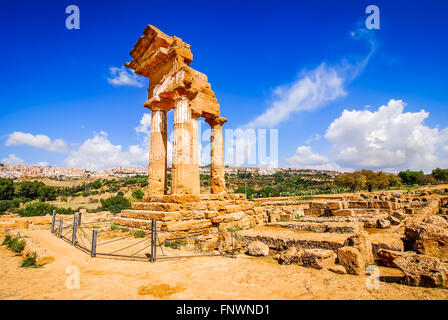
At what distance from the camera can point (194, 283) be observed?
12.0 ft

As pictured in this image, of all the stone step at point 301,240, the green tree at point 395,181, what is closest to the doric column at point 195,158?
the stone step at point 301,240

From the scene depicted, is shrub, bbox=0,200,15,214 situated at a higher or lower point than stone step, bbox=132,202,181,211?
lower

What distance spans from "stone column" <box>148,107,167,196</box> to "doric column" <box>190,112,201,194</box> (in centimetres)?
164

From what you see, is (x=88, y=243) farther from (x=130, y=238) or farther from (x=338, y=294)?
(x=338, y=294)

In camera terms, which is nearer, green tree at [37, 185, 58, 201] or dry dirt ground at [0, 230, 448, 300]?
dry dirt ground at [0, 230, 448, 300]

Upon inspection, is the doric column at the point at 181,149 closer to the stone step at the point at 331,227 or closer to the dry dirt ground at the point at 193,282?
the stone step at the point at 331,227

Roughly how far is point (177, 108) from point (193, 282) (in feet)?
27.5

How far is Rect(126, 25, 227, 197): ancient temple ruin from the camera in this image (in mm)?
10312

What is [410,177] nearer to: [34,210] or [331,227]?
[331,227]

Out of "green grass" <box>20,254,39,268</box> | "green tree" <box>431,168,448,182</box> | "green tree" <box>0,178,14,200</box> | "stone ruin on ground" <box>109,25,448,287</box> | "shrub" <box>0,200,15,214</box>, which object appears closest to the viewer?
"stone ruin on ground" <box>109,25,448,287</box>

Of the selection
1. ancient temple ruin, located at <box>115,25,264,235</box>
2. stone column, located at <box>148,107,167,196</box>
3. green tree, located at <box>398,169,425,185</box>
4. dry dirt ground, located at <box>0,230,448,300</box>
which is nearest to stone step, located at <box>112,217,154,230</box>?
ancient temple ruin, located at <box>115,25,264,235</box>

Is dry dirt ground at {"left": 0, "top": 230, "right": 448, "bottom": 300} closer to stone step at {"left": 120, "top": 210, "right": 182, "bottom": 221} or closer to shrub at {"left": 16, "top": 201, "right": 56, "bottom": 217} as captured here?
stone step at {"left": 120, "top": 210, "right": 182, "bottom": 221}

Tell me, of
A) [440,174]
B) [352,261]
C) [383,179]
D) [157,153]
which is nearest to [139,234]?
[157,153]
